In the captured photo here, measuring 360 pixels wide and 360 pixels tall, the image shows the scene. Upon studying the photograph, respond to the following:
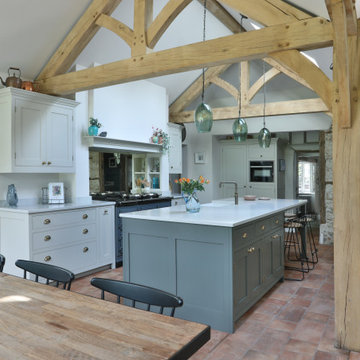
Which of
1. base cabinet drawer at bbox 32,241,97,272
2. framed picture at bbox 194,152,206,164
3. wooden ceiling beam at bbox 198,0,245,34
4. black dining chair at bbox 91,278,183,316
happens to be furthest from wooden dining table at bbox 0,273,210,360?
framed picture at bbox 194,152,206,164

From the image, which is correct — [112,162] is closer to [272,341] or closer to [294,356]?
[272,341]

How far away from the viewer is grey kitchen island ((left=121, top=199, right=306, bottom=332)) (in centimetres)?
291

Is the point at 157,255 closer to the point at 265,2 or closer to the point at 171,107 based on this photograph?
the point at 265,2

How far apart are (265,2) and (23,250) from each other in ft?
11.5

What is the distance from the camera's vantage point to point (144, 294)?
155 centimetres

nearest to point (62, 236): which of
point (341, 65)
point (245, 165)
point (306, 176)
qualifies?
point (341, 65)

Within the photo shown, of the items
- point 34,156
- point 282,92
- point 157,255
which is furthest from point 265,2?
point 282,92

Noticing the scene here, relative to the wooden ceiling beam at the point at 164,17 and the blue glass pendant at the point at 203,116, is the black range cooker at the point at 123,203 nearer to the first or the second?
the blue glass pendant at the point at 203,116

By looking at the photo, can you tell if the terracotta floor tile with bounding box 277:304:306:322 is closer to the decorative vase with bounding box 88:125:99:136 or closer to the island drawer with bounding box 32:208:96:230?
the island drawer with bounding box 32:208:96:230

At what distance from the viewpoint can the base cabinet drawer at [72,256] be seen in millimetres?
3959

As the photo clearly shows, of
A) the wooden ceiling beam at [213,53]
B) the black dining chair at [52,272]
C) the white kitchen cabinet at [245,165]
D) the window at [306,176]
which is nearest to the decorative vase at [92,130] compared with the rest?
the wooden ceiling beam at [213,53]

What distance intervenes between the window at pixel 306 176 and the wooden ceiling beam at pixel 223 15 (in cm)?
508

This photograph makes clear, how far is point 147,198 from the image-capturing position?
5.57m

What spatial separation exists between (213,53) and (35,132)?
2389mm
